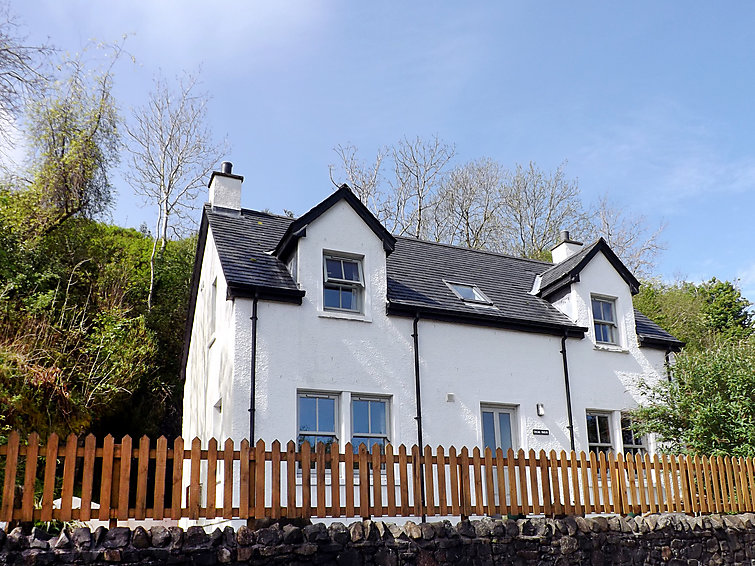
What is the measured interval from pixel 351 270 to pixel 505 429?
4770 mm

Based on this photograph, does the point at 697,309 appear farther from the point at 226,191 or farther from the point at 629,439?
the point at 226,191

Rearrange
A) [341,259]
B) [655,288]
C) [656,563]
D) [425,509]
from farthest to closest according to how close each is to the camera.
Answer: [655,288] < [341,259] < [656,563] < [425,509]

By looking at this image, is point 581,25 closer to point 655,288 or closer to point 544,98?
point 544,98

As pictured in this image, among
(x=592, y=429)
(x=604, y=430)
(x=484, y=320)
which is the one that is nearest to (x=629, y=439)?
(x=604, y=430)

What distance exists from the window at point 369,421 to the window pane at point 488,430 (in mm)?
2337

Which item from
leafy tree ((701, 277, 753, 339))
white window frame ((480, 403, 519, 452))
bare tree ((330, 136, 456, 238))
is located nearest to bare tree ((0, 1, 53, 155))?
white window frame ((480, 403, 519, 452))

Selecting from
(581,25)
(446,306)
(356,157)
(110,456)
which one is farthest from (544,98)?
(356,157)

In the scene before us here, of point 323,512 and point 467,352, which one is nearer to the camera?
point 323,512

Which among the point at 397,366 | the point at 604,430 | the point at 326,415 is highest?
the point at 397,366

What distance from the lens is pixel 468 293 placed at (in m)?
16.1

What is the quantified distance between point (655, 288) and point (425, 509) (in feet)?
91.2

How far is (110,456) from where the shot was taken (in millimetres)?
7387

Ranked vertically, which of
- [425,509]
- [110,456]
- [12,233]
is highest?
[12,233]

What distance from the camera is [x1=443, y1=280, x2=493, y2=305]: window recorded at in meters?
15.6
